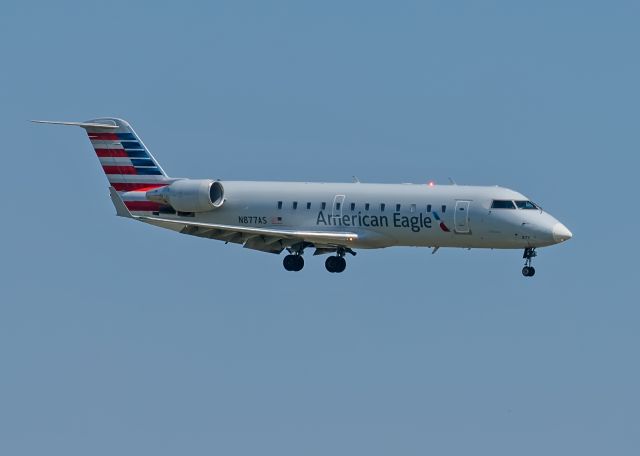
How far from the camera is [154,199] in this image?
244 feet

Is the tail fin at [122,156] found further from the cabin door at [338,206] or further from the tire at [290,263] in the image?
the cabin door at [338,206]

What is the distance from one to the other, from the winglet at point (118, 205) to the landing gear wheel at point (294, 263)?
22.4ft

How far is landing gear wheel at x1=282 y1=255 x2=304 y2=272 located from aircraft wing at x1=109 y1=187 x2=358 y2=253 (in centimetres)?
54

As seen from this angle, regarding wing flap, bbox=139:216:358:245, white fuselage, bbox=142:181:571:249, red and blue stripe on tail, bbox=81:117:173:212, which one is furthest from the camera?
red and blue stripe on tail, bbox=81:117:173:212

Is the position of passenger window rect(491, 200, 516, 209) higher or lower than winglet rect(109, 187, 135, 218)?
lower

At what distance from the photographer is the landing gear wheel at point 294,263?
72625 millimetres

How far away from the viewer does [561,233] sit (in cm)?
6725

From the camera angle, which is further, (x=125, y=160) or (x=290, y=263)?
(x=125, y=160)

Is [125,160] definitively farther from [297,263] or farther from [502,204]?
[502,204]

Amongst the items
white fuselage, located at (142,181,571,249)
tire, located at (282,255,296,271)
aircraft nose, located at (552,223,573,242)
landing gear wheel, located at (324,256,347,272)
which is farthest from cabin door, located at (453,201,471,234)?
tire, located at (282,255,296,271)

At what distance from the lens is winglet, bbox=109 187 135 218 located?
241ft

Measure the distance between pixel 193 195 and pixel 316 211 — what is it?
545 cm

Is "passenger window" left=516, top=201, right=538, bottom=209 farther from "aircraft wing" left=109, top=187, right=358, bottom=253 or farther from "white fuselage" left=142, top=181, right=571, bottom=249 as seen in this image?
"aircraft wing" left=109, top=187, right=358, bottom=253

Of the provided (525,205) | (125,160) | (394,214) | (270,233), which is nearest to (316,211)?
(270,233)
